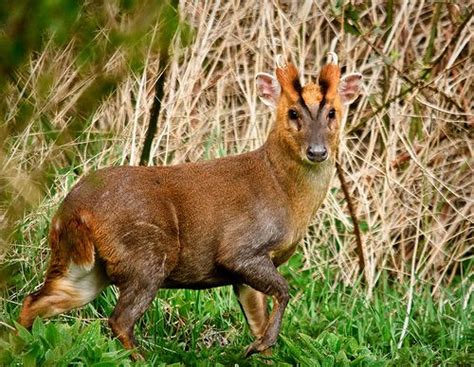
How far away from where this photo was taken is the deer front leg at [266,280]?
6020mm

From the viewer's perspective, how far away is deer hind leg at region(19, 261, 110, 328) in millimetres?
5777

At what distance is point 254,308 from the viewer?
21.1 ft

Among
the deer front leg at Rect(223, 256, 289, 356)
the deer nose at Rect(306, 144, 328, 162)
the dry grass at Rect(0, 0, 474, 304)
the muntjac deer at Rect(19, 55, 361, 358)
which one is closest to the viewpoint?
the muntjac deer at Rect(19, 55, 361, 358)

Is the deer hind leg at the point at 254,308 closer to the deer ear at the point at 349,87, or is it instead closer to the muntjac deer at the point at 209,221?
the muntjac deer at the point at 209,221

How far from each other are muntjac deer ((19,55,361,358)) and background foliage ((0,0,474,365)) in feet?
1.42

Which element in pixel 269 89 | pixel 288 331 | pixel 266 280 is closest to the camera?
pixel 266 280

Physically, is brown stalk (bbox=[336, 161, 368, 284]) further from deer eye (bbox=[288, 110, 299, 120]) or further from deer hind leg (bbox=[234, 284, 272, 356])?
deer hind leg (bbox=[234, 284, 272, 356])

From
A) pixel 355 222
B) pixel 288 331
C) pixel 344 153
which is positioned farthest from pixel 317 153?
pixel 344 153

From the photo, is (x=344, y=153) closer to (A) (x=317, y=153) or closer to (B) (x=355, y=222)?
(B) (x=355, y=222)

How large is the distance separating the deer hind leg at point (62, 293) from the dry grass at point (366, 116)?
2.05 meters

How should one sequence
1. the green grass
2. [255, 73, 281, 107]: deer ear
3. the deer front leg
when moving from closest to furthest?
1. the green grass
2. the deer front leg
3. [255, 73, 281, 107]: deer ear

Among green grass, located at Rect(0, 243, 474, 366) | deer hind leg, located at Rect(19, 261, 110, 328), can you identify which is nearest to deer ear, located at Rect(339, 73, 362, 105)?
green grass, located at Rect(0, 243, 474, 366)

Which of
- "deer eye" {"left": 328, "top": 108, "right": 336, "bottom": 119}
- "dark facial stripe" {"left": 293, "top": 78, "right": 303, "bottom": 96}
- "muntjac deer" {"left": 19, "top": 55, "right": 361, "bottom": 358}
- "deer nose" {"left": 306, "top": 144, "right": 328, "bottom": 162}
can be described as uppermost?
"dark facial stripe" {"left": 293, "top": 78, "right": 303, "bottom": 96}

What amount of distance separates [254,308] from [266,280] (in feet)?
1.40
